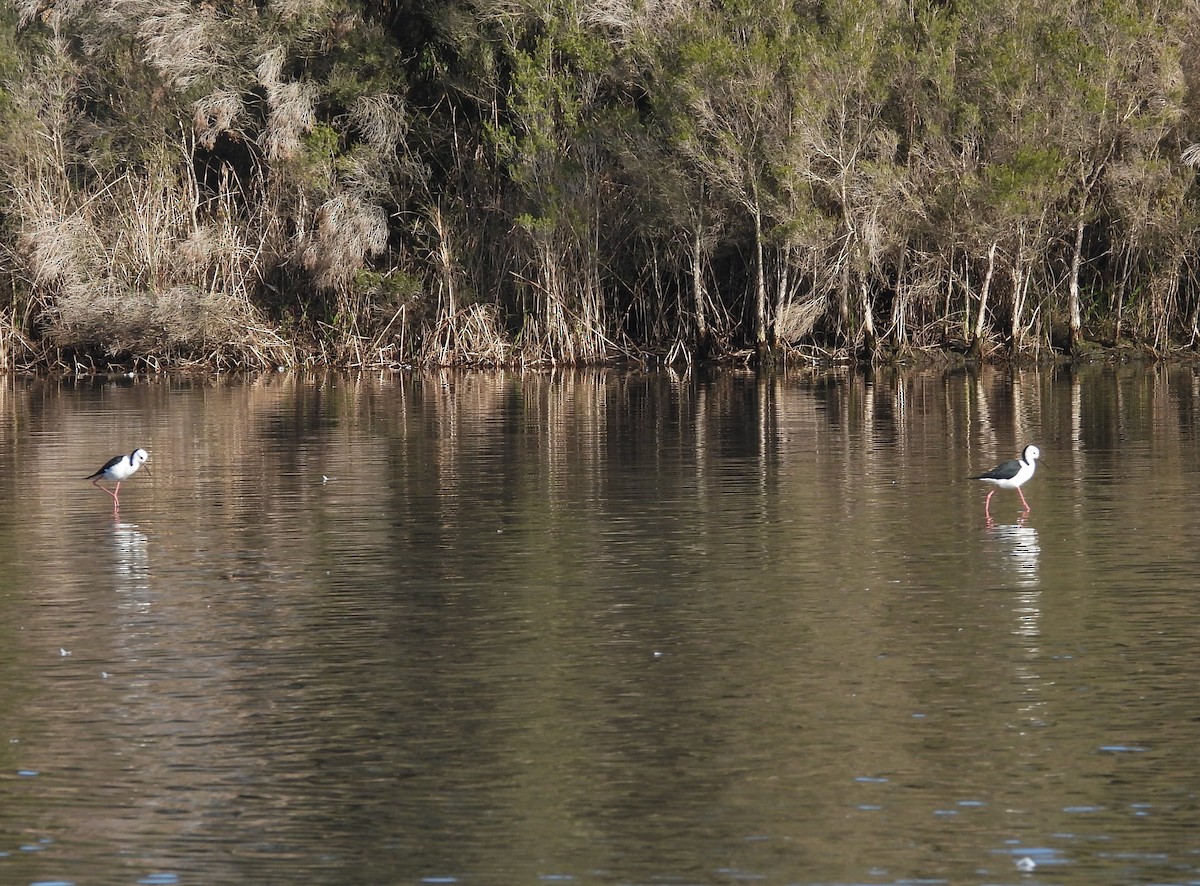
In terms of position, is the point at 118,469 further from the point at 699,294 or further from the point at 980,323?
the point at 980,323

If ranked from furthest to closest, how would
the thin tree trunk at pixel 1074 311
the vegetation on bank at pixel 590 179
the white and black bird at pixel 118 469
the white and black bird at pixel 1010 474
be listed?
the thin tree trunk at pixel 1074 311 < the vegetation on bank at pixel 590 179 < the white and black bird at pixel 118 469 < the white and black bird at pixel 1010 474

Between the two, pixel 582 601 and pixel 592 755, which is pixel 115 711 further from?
pixel 582 601

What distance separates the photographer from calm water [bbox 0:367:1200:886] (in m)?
8.28

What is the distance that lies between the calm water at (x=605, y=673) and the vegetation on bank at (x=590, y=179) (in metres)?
20.1

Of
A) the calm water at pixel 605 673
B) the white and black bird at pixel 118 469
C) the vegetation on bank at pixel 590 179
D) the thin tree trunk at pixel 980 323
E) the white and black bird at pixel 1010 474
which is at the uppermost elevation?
the vegetation on bank at pixel 590 179

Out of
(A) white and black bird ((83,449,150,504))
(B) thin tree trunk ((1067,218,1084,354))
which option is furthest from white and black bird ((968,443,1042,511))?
(B) thin tree trunk ((1067,218,1084,354))

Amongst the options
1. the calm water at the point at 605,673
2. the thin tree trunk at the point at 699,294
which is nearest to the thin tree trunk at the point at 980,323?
the thin tree trunk at the point at 699,294

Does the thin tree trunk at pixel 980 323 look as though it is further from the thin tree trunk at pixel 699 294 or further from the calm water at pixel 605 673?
the calm water at pixel 605 673

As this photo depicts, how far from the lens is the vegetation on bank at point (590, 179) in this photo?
41.3 metres

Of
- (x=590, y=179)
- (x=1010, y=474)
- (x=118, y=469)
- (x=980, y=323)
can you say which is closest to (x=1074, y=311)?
(x=980, y=323)

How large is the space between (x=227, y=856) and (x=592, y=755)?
6.96 ft

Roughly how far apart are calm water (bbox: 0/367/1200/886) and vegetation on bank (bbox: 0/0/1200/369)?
20.1 meters

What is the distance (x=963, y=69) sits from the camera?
41812 mm

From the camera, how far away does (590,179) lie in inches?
1763
